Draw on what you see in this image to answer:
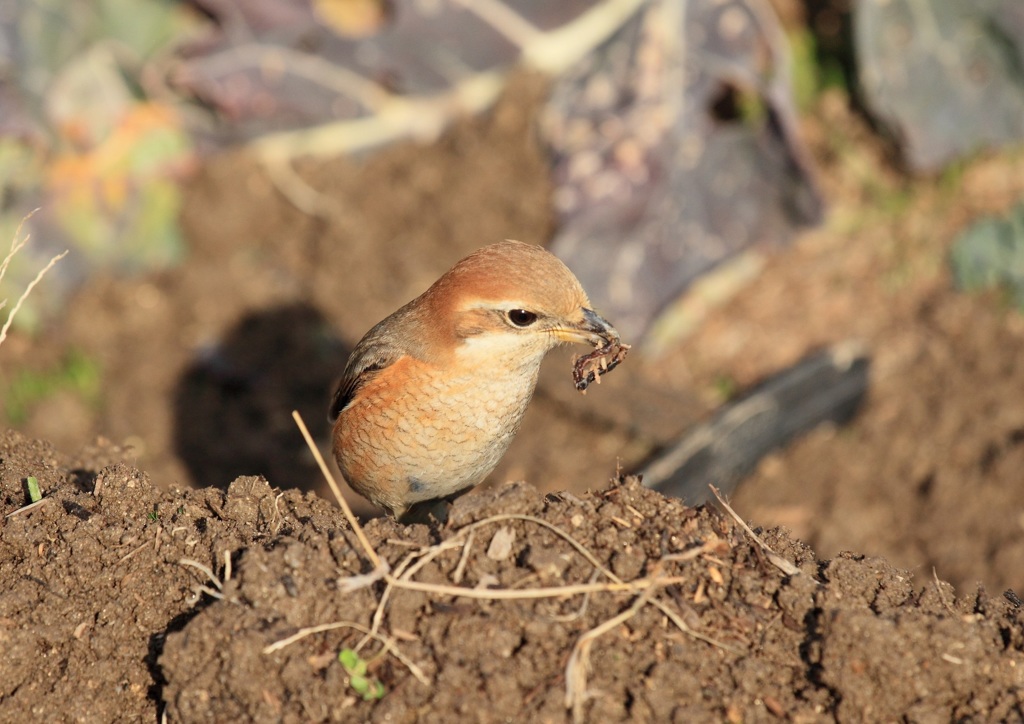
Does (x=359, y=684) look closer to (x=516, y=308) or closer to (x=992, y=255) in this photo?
(x=516, y=308)

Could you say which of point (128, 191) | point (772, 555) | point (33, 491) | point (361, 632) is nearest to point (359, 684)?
point (361, 632)

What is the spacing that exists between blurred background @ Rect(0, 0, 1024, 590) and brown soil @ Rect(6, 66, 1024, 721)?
0.03m

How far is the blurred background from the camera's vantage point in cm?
705

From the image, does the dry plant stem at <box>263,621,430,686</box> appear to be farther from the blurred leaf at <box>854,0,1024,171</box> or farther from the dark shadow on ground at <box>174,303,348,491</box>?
the blurred leaf at <box>854,0,1024,171</box>

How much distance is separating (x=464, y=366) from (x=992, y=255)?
452cm

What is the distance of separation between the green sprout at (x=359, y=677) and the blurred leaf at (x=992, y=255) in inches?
218

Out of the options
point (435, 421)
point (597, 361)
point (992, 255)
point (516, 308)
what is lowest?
point (992, 255)

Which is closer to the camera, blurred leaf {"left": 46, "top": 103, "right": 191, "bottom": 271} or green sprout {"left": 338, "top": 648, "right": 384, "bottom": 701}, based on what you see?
green sprout {"left": 338, "top": 648, "right": 384, "bottom": 701}

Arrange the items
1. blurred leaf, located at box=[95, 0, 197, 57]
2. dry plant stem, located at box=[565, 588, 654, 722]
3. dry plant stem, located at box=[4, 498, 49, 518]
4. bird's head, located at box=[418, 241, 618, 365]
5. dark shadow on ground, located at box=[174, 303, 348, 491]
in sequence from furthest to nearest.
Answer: blurred leaf, located at box=[95, 0, 197, 57] < dark shadow on ground, located at box=[174, 303, 348, 491] < bird's head, located at box=[418, 241, 618, 365] < dry plant stem, located at box=[4, 498, 49, 518] < dry plant stem, located at box=[565, 588, 654, 722]

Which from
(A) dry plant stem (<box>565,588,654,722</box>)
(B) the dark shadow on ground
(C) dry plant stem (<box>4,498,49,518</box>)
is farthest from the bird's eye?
(B) the dark shadow on ground

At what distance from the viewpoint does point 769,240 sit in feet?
24.9

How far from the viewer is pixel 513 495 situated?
3609 mm

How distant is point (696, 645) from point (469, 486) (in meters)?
1.81

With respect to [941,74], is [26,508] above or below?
below
